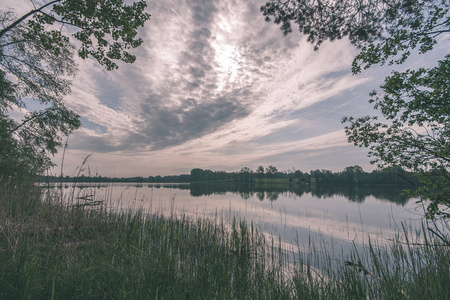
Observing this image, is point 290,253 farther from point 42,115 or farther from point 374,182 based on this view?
point 374,182

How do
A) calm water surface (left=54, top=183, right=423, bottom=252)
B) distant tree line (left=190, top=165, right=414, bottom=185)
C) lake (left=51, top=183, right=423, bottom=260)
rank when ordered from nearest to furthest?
lake (left=51, top=183, right=423, bottom=260) → calm water surface (left=54, top=183, right=423, bottom=252) → distant tree line (left=190, top=165, right=414, bottom=185)

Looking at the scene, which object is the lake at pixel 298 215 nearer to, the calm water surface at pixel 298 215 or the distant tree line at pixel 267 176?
the calm water surface at pixel 298 215

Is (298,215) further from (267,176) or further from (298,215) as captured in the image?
(267,176)

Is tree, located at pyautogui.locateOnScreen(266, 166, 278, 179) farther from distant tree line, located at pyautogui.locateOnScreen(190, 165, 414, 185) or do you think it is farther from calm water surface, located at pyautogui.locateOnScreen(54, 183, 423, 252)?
calm water surface, located at pyautogui.locateOnScreen(54, 183, 423, 252)

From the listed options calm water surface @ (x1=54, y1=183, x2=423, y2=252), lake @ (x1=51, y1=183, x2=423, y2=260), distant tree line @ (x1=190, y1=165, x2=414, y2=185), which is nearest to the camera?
lake @ (x1=51, y1=183, x2=423, y2=260)

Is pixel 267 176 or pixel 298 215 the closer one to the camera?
pixel 298 215

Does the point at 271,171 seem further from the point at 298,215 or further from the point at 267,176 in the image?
the point at 298,215

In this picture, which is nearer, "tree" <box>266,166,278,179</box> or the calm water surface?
the calm water surface

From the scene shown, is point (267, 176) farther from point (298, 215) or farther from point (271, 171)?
point (298, 215)

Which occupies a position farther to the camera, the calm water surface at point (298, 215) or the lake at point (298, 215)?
the calm water surface at point (298, 215)

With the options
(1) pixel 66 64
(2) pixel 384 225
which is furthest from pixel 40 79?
(2) pixel 384 225

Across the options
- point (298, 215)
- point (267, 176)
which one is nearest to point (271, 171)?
point (267, 176)

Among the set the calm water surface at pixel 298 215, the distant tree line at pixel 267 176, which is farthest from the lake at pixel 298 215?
the distant tree line at pixel 267 176

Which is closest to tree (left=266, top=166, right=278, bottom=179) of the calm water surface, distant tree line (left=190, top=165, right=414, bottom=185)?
distant tree line (left=190, top=165, right=414, bottom=185)
